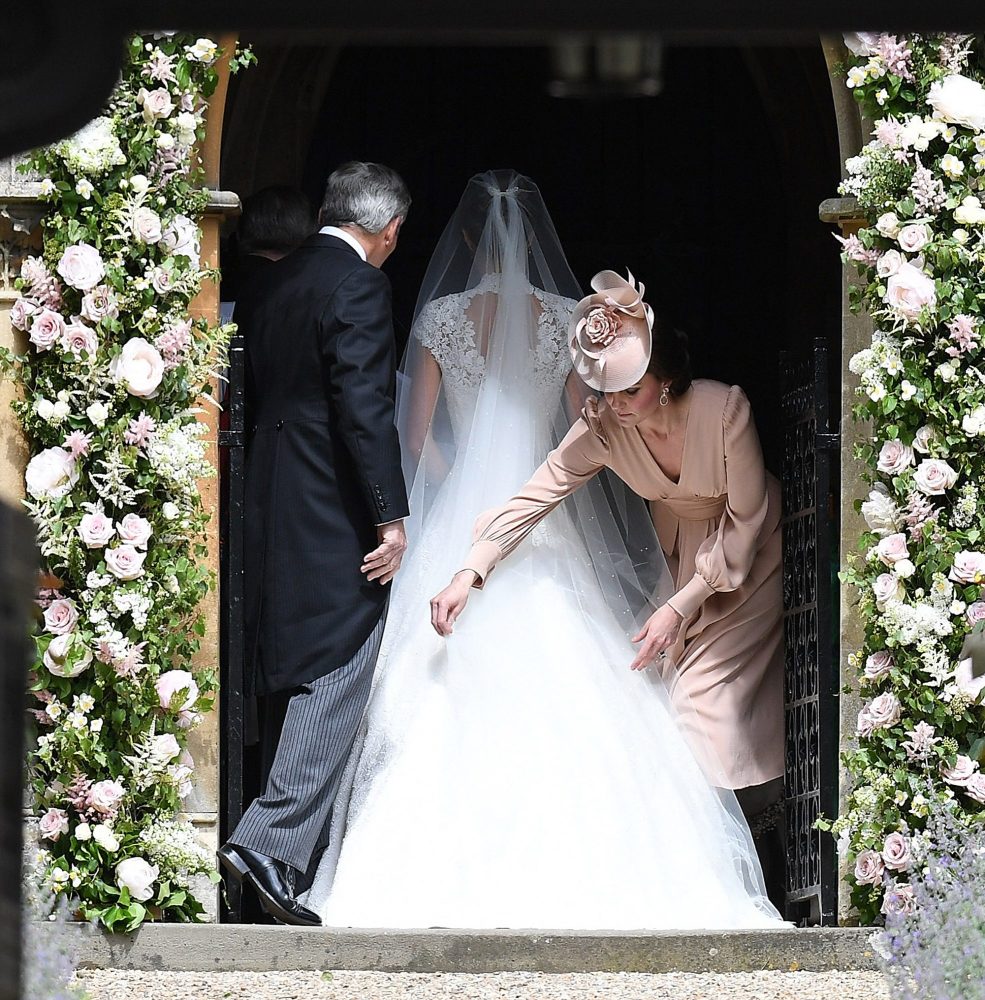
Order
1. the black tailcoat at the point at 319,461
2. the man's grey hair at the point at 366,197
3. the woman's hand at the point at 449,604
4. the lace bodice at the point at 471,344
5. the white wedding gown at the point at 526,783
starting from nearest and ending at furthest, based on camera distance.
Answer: the white wedding gown at the point at 526,783 < the black tailcoat at the point at 319,461 < the woman's hand at the point at 449,604 < the man's grey hair at the point at 366,197 < the lace bodice at the point at 471,344

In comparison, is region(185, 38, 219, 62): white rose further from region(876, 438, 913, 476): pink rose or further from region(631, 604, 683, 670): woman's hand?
region(876, 438, 913, 476): pink rose

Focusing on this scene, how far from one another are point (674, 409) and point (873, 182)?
0.94m

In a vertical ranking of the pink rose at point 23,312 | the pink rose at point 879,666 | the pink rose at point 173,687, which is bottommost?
the pink rose at point 173,687

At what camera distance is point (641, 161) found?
27.6 ft

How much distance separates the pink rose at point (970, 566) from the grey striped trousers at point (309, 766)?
1703 millimetres

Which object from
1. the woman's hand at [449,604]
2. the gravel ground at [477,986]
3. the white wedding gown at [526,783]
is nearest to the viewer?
the gravel ground at [477,986]

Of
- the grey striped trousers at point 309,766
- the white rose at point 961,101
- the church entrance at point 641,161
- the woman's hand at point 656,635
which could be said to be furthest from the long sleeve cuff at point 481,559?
the church entrance at point 641,161

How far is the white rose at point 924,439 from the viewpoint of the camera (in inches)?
201

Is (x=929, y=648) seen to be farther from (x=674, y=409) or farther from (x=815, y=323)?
(x=815, y=323)

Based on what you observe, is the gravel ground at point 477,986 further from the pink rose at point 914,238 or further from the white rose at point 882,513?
the pink rose at point 914,238

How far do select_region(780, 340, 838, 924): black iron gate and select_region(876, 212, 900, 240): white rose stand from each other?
1.35 ft

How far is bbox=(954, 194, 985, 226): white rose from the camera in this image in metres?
5.05

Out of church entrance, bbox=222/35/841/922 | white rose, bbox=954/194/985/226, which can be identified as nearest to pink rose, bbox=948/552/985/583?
white rose, bbox=954/194/985/226

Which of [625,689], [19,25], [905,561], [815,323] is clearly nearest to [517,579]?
[625,689]
